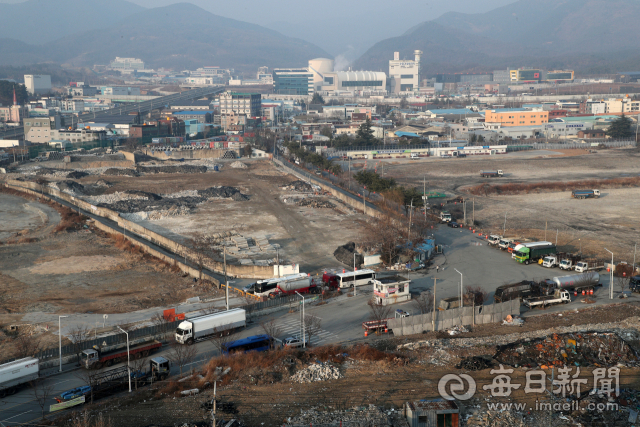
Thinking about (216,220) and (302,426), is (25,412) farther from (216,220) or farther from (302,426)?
(216,220)

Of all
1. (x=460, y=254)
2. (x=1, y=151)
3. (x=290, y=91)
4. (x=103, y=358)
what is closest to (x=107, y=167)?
(x=1, y=151)

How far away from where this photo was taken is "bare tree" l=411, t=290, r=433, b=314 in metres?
12.9

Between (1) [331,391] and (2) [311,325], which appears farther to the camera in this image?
(2) [311,325]

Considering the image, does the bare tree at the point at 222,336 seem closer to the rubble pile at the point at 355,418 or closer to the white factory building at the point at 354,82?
the rubble pile at the point at 355,418

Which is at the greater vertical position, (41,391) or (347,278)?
(347,278)

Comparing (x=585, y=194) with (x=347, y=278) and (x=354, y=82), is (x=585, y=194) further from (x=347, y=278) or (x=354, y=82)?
(x=354, y=82)

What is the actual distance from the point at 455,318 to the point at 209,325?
16.5 feet

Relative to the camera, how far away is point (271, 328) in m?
11.7

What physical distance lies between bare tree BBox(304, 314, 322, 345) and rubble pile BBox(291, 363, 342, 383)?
1.44 metres

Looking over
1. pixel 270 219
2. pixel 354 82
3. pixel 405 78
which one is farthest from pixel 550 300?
pixel 405 78

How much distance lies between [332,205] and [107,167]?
1990cm

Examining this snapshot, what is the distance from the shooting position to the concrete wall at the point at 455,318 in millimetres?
11867

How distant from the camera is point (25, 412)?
8.80m

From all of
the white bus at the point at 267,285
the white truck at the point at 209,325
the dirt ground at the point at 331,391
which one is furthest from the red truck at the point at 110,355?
the white bus at the point at 267,285
